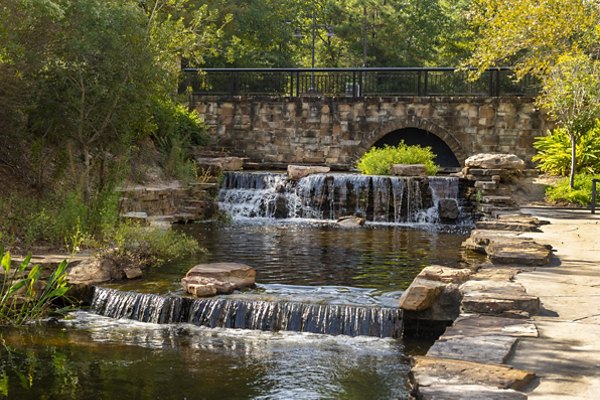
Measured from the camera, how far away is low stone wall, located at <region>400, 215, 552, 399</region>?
5891 mm

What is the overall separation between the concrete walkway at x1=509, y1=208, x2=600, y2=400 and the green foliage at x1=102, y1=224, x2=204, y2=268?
5222mm

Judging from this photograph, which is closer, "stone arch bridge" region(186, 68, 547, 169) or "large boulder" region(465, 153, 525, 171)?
"large boulder" region(465, 153, 525, 171)

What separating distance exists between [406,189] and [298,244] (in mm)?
4731

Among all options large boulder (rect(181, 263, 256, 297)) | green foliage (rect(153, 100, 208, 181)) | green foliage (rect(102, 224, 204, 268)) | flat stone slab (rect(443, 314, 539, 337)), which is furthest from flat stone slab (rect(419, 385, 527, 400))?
green foliage (rect(153, 100, 208, 181))

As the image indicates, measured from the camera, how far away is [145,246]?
12.3m

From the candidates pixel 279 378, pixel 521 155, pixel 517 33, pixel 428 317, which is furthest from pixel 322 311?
pixel 521 155

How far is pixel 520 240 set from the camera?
1202cm

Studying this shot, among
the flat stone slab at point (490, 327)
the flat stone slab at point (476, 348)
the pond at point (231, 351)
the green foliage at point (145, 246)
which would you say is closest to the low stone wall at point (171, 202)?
the green foliage at point (145, 246)

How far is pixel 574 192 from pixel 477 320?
10988mm

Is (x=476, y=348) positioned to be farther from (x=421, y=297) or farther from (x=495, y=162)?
(x=495, y=162)

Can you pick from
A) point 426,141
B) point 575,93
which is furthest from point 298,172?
point 426,141

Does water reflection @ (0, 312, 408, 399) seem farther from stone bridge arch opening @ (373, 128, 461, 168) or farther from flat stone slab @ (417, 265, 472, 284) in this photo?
stone bridge arch opening @ (373, 128, 461, 168)

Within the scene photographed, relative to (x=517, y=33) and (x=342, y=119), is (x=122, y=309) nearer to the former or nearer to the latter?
(x=517, y=33)

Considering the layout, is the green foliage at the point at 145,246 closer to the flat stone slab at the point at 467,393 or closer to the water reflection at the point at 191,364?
the water reflection at the point at 191,364
